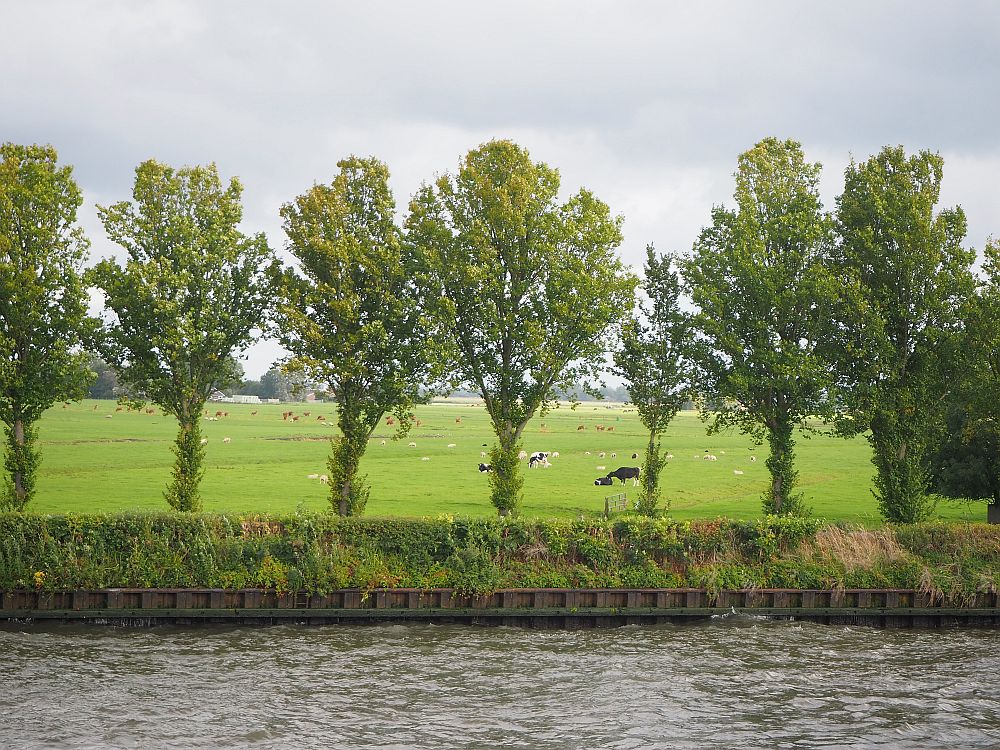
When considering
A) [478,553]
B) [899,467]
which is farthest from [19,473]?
[899,467]

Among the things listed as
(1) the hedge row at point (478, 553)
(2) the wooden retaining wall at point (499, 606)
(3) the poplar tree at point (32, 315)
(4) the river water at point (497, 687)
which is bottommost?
(4) the river water at point (497, 687)

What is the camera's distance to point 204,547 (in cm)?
3675

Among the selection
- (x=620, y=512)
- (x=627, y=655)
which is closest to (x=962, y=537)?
(x=627, y=655)

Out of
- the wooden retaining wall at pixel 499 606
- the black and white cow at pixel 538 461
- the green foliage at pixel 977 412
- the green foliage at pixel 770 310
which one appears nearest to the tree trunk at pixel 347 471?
the wooden retaining wall at pixel 499 606

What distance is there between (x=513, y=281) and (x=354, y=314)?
32.3 feet

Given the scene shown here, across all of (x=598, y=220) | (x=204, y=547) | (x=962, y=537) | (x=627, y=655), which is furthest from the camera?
(x=598, y=220)

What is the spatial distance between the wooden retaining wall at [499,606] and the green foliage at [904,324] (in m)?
15.2

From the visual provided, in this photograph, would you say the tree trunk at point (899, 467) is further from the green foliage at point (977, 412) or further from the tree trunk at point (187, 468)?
the tree trunk at point (187, 468)

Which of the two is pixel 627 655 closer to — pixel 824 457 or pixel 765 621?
pixel 765 621

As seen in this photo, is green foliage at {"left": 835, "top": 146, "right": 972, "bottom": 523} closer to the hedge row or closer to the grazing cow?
the hedge row

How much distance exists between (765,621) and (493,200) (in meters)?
28.1

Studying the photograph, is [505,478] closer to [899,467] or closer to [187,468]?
[187,468]

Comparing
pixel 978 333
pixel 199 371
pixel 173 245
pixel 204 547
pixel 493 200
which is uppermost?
pixel 493 200

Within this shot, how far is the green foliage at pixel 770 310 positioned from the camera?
53.9 meters
